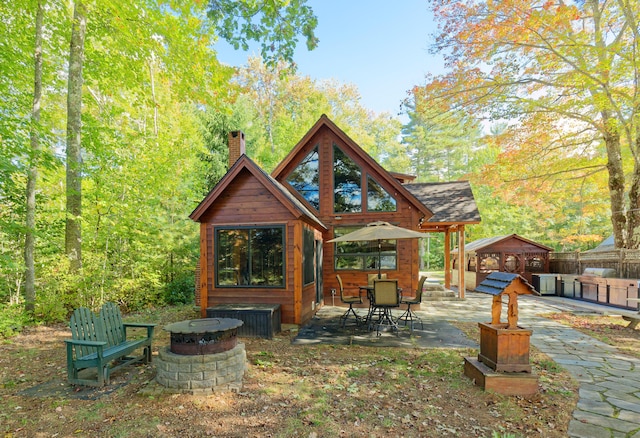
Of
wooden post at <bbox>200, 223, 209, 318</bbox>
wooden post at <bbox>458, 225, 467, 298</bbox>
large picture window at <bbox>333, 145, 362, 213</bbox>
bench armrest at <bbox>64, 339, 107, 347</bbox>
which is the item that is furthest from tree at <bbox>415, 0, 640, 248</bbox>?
bench armrest at <bbox>64, 339, 107, 347</bbox>

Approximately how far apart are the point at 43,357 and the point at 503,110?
45.9ft

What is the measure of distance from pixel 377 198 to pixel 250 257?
4760 millimetres

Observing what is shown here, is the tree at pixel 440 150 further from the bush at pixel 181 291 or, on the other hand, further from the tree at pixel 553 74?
the bush at pixel 181 291

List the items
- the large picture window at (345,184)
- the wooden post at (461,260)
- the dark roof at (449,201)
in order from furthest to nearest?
the wooden post at (461,260)
the dark roof at (449,201)
the large picture window at (345,184)

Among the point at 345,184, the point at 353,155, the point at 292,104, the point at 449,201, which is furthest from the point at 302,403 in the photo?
the point at 292,104

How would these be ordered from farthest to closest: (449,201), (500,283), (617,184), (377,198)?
(449,201)
(617,184)
(377,198)
(500,283)

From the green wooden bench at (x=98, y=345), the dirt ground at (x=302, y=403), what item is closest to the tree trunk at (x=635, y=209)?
the dirt ground at (x=302, y=403)

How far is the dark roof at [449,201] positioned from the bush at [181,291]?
28.2 ft

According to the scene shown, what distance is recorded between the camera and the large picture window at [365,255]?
33.1 feet

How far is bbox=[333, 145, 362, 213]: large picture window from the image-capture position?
1042cm

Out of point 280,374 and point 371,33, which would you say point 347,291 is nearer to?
point 280,374

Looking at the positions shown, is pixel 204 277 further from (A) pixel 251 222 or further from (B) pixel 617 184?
(B) pixel 617 184

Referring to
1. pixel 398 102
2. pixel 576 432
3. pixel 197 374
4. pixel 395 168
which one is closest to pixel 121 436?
pixel 197 374

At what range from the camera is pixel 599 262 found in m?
11.5
